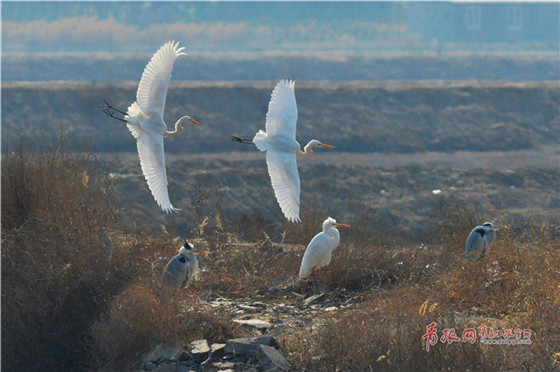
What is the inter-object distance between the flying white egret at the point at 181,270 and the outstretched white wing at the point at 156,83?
2.01 metres

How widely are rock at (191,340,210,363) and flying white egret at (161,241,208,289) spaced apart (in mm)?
904

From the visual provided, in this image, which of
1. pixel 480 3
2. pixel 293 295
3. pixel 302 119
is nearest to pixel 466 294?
pixel 293 295

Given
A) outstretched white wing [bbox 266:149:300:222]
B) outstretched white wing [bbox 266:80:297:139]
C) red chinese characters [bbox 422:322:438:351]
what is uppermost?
outstretched white wing [bbox 266:80:297:139]

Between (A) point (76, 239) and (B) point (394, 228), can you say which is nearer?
(A) point (76, 239)

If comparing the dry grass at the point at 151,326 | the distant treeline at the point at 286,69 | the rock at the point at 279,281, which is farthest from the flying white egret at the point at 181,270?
the distant treeline at the point at 286,69

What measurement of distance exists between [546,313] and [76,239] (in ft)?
19.5

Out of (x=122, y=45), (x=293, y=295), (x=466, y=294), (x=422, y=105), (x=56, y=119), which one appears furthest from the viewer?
(x=122, y=45)

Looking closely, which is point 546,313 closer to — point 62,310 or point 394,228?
point 62,310

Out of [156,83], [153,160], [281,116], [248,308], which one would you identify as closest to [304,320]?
[248,308]

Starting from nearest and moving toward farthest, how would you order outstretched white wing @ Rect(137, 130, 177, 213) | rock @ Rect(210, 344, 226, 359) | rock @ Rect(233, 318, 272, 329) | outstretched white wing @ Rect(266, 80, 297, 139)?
rock @ Rect(210, 344, 226, 359), outstretched white wing @ Rect(137, 130, 177, 213), outstretched white wing @ Rect(266, 80, 297, 139), rock @ Rect(233, 318, 272, 329)

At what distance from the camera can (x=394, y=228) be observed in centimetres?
2162

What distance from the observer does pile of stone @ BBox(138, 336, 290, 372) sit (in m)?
9.31

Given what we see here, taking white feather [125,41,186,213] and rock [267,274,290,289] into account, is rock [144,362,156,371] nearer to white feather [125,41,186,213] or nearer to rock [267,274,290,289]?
white feather [125,41,186,213]

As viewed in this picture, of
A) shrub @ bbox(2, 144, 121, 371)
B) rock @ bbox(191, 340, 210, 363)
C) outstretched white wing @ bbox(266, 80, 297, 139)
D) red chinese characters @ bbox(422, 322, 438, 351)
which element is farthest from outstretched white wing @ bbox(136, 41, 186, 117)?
red chinese characters @ bbox(422, 322, 438, 351)
